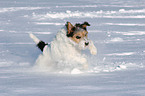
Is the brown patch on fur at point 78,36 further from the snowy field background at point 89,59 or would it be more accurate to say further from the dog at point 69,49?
the snowy field background at point 89,59

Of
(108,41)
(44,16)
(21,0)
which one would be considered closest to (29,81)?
(108,41)

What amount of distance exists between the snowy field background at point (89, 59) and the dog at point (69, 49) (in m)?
0.23

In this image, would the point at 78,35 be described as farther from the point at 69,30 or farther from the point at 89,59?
the point at 89,59

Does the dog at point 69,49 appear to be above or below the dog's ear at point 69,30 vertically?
below

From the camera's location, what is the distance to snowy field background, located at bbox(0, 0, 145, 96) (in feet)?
17.6

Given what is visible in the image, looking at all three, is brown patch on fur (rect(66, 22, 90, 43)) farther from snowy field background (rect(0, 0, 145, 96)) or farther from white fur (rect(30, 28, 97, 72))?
snowy field background (rect(0, 0, 145, 96))

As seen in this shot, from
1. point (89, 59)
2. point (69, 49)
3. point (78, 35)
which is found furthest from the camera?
point (89, 59)

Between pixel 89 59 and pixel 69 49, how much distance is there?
2.36ft

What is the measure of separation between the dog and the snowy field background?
0.23m

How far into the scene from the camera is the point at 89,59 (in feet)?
23.1

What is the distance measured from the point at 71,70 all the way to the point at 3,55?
2024mm

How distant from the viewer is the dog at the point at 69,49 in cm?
630

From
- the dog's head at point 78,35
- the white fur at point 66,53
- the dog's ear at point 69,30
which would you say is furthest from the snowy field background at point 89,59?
the dog's ear at point 69,30

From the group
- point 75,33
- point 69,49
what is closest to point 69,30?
point 75,33
